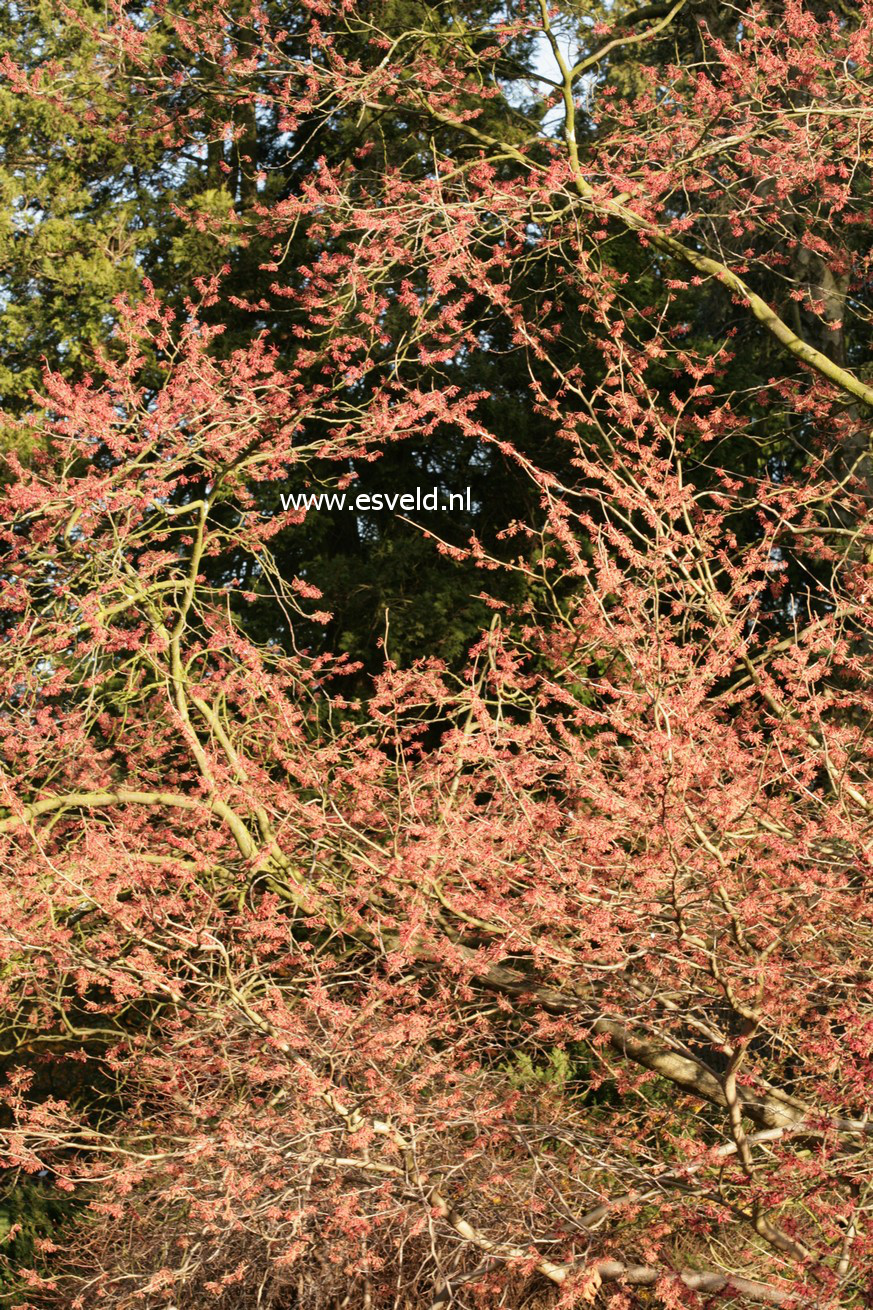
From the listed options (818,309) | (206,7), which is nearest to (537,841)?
(818,309)

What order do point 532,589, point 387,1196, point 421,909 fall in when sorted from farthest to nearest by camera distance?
point 532,589, point 421,909, point 387,1196

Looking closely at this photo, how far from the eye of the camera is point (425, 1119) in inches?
198

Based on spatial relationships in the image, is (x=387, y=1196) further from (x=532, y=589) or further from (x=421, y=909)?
(x=532, y=589)

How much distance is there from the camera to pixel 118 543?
5461mm

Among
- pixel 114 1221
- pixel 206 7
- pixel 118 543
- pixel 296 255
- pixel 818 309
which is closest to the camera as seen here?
pixel 118 543

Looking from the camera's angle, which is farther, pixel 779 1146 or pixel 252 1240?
pixel 252 1240

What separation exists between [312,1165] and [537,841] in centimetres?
133

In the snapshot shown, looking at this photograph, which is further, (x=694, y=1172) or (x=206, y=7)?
(x=206, y=7)

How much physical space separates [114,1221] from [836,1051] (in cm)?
374

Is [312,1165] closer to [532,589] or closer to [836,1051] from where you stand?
[836,1051]

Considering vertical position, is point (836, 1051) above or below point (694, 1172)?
above

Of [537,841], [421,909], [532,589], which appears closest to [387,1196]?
[421,909]

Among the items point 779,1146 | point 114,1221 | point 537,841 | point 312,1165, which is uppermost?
point 537,841

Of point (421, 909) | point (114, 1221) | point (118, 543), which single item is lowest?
point (114, 1221)
